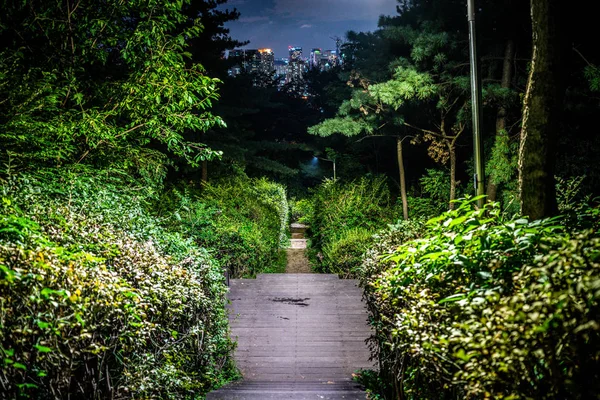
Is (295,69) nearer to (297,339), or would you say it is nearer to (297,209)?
(297,209)

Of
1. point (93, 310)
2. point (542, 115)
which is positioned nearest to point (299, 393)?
point (93, 310)

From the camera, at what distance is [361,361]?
5824 mm

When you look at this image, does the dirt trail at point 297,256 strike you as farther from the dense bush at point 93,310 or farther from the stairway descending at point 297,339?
the dense bush at point 93,310

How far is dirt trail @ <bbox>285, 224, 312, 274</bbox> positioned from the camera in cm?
1569

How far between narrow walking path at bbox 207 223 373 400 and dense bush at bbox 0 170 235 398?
2.70ft

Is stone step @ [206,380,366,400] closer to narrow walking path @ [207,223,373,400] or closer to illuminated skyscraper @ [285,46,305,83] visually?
narrow walking path @ [207,223,373,400]

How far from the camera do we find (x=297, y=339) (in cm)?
641

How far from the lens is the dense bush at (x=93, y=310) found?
7.08ft

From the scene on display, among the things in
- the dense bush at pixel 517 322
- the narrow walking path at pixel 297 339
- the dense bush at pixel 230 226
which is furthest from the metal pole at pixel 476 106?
the dense bush at pixel 230 226

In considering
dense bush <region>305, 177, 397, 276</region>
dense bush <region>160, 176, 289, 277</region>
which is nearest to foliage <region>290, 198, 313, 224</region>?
dense bush <region>305, 177, 397, 276</region>

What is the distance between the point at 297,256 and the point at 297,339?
12.1 meters

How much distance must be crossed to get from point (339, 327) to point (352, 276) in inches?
189

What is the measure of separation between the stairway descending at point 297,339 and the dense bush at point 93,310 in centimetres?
83

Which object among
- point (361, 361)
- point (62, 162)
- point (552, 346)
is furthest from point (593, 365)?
point (62, 162)
